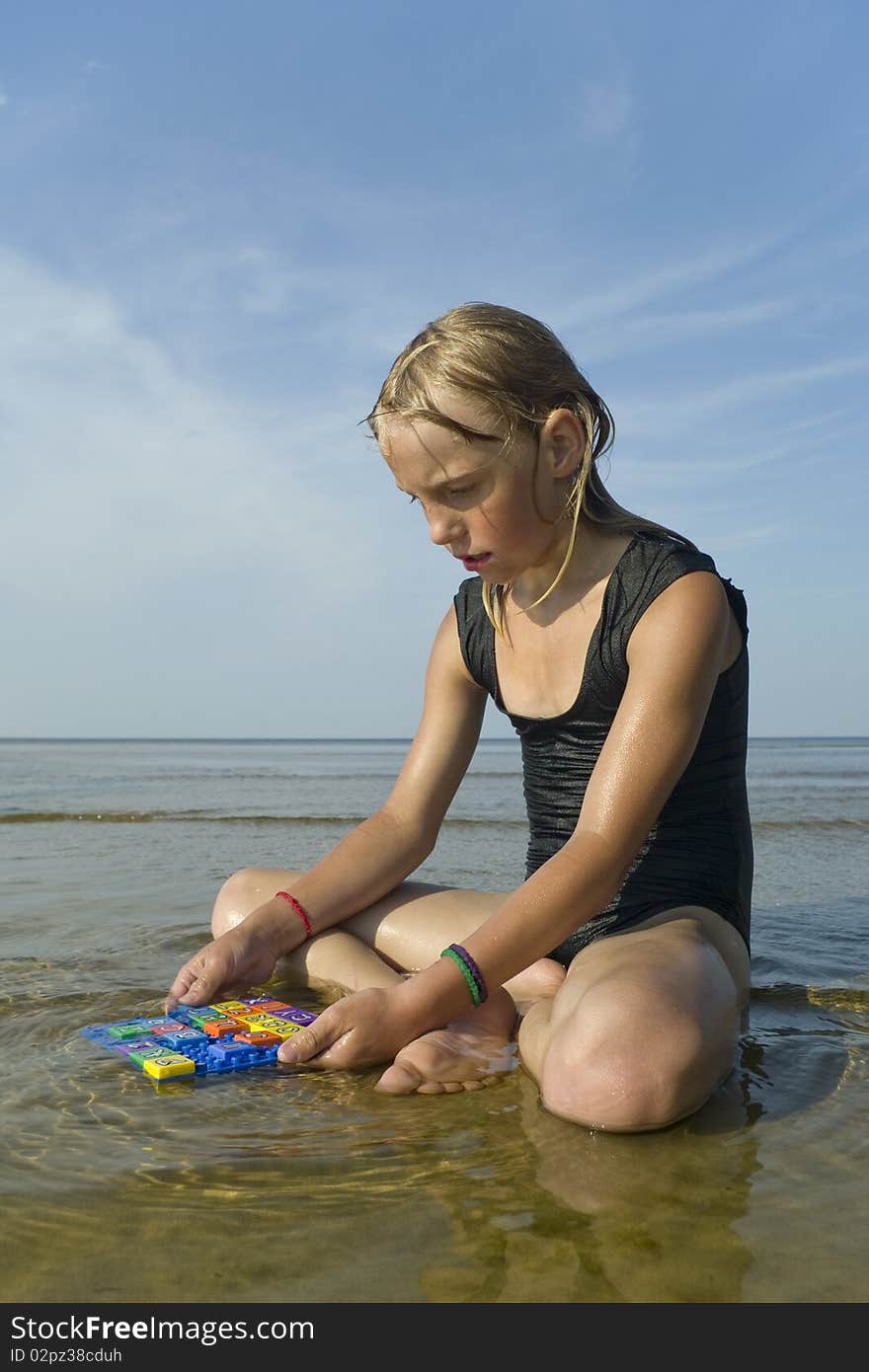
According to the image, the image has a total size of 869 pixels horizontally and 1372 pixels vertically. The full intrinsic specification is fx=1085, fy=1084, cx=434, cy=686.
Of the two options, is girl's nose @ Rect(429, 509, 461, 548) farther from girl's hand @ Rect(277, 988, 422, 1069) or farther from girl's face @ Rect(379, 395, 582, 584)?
girl's hand @ Rect(277, 988, 422, 1069)

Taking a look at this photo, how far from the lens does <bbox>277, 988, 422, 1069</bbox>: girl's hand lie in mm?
2234

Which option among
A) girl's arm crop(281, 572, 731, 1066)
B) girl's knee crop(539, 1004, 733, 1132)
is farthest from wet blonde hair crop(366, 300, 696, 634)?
girl's knee crop(539, 1004, 733, 1132)

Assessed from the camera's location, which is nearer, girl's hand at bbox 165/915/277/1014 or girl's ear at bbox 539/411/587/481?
girl's ear at bbox 539/411/587/481

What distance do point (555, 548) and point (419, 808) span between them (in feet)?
2.84

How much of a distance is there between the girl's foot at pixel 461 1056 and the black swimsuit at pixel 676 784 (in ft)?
1.18

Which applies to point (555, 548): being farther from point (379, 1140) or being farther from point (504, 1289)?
point (504, 1289)

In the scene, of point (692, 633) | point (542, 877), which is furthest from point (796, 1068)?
point (692, 633)

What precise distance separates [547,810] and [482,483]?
3.01ft

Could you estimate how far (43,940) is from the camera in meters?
3.67

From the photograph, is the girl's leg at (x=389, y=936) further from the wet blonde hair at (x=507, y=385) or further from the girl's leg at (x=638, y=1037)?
the wet blonde hair at (x=507, y=385)

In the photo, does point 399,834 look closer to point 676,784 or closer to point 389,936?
point 389,936

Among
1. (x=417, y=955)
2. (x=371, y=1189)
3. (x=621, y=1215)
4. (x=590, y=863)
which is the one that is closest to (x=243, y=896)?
(x=417, y=955)

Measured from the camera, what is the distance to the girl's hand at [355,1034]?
223 cm

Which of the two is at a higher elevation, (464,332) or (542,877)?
(464,332)
